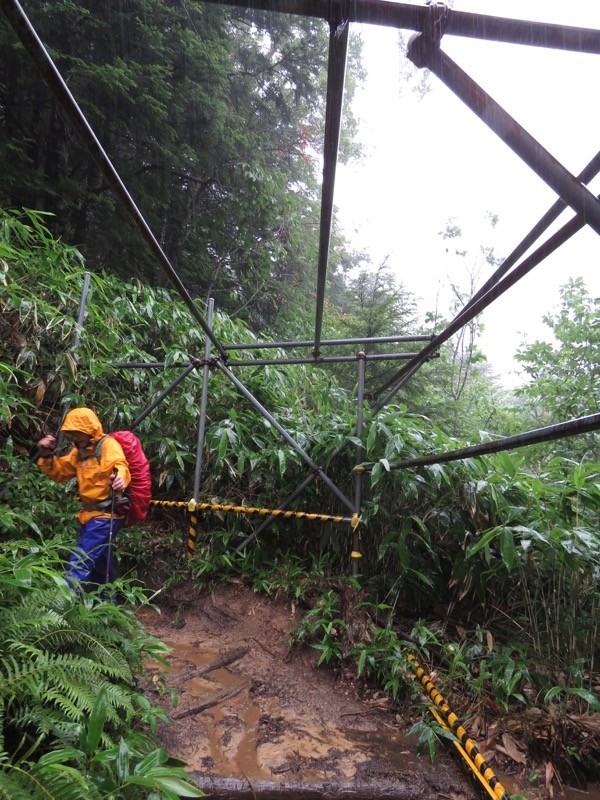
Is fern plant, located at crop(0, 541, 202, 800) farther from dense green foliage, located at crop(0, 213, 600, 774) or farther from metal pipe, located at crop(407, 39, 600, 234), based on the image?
metal pipe, located at crop(407, 39, 600, 234)

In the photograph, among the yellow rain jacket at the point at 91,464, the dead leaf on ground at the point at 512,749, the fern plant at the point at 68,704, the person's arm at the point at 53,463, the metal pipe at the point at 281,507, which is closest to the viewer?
the fern plant at the point at 68,704

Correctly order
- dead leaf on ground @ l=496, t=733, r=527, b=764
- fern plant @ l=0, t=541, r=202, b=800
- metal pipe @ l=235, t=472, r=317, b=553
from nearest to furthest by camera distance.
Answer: fern plant @ l=0, t=541, r=202, b=800 → dead leaf on ground @ l=496, t=733, r=527, b=764 → metal pipe @ l=235, t=472, r=317, b=553

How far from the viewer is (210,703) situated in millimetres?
2229

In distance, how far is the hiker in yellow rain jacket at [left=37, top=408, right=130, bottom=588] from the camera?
297 cm

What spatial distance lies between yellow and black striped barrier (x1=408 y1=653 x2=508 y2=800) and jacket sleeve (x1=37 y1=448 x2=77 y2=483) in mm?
2410

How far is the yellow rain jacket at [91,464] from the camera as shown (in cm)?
301

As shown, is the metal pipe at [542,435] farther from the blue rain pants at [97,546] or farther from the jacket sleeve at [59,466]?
the jacket sleeve at [59,466]

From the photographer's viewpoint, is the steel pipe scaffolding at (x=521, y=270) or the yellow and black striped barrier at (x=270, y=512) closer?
the steel pipe scaffolding at (x=521, y=270)

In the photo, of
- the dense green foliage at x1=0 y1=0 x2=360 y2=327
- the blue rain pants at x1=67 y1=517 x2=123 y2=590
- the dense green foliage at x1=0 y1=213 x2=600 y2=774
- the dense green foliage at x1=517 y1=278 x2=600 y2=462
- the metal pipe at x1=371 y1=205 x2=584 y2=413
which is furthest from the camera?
the dense green foliage at x1=517 y1=278 x2=600 y2=462

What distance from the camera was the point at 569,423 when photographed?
1.26 meters

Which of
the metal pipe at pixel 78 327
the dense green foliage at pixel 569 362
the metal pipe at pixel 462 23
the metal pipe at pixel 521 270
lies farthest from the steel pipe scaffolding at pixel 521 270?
the dense green foliage at pixel 569 362

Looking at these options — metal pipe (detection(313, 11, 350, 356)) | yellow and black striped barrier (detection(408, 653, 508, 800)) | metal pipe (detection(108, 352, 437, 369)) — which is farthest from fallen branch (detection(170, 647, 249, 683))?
metal pipe (detection(313, 11, 350, 356))

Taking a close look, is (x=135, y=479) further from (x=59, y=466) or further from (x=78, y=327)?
(x=78, y=327)

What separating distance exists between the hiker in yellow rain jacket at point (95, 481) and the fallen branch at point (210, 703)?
1.08m
